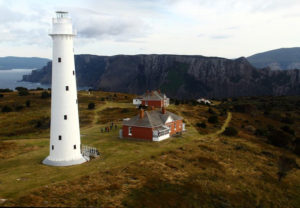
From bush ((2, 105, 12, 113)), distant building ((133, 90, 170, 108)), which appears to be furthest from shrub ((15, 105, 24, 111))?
distant building ((133, 90, 170, 108))

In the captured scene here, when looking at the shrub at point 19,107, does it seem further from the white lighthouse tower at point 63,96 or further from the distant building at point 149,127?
the white lighthouse tower at point 63,96

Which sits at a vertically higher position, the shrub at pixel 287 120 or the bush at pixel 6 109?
the bush at pixel 6 109

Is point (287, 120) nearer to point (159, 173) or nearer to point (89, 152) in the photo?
point (159, 173)

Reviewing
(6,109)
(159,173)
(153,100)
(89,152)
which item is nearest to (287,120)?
(153,100)

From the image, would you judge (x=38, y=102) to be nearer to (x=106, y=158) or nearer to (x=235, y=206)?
(x=106, y=158)

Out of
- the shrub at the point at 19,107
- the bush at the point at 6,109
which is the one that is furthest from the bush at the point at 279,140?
the bush at the point at 6,109

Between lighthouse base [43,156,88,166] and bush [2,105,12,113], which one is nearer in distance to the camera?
lighthouse base [43,156,88,166]

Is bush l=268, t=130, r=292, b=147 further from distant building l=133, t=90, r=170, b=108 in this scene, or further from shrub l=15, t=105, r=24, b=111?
shrub l=15, t=105, r=24, b=111
